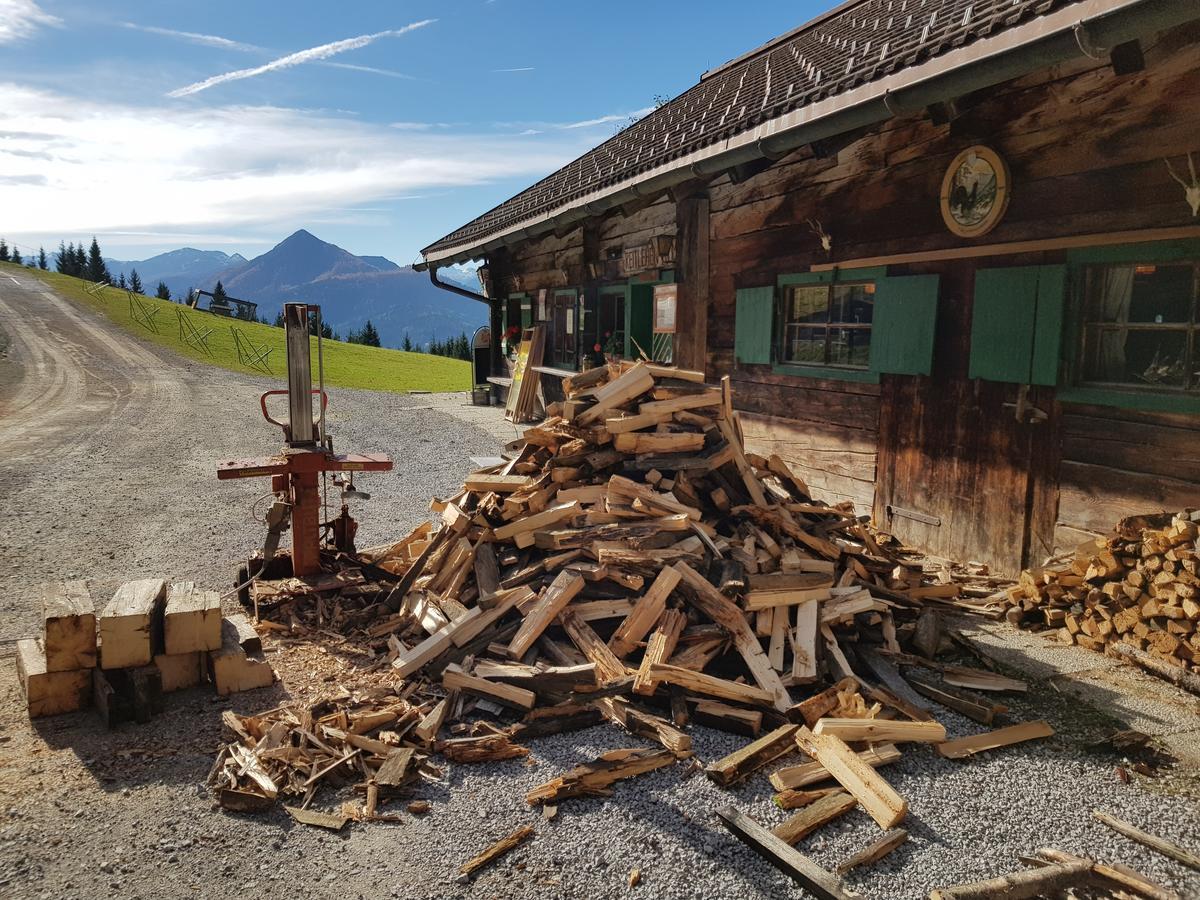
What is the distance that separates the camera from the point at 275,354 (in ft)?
112

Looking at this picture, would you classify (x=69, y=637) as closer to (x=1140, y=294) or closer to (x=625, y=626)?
(x=625, y=626)

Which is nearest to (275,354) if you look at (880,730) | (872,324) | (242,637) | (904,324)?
(872,324)

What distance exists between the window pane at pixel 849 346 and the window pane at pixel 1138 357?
214 centimetres

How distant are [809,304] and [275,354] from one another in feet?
102

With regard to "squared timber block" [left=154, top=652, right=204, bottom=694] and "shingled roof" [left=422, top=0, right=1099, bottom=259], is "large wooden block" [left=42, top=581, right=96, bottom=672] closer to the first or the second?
"squared timber block" [left=154, top=652, right=204, bottom=694]

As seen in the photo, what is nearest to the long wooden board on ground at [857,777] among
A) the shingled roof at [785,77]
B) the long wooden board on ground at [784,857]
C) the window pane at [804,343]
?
the long wooden board on ground at [784,857]

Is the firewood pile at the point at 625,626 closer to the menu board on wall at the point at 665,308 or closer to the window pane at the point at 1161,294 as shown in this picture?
the window pane at the point at 1161,294

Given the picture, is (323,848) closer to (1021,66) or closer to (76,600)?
(76,600)

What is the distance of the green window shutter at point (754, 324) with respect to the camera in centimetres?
859

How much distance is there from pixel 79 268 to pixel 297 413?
8150cm

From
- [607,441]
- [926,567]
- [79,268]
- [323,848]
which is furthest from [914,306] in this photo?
[79,268]

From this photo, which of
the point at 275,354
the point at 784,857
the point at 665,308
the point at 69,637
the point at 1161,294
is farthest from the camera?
the point at 275,354

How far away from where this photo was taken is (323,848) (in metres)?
3.12

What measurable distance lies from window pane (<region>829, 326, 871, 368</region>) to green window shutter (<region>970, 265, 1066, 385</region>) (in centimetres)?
137
